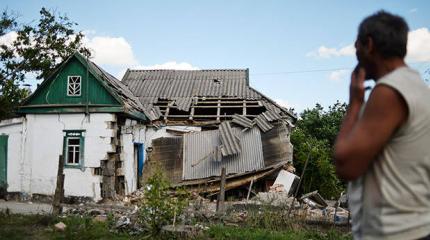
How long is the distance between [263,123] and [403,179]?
632 inches

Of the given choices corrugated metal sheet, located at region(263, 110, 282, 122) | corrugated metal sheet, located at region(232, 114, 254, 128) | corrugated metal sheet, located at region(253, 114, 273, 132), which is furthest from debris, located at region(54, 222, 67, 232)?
corrugated metal sheet, located at region(263, 110, 282, 122)

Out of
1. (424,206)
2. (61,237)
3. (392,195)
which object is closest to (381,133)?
(392,195)

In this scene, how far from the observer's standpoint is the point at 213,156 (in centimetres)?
1698

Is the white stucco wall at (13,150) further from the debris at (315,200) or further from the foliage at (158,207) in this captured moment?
the debris at (315,200)

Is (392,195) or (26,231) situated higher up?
(392,195)

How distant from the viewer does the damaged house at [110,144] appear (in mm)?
16016

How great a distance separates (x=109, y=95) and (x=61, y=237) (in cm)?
907

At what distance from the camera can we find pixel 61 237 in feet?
26.2

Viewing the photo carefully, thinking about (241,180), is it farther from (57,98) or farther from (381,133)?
(381,133)

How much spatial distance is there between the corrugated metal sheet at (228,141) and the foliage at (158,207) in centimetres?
863

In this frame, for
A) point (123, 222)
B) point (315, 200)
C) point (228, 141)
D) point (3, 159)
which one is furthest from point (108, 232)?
point (3, 159)

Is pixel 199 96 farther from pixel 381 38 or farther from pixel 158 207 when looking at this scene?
pixel 381 38

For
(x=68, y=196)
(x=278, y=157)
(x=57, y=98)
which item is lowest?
(x=68, y=196)

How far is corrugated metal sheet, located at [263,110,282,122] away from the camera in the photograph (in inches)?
701
